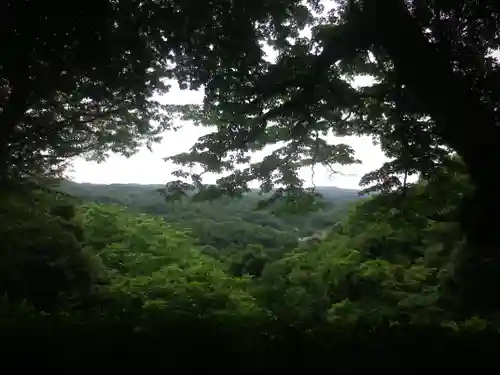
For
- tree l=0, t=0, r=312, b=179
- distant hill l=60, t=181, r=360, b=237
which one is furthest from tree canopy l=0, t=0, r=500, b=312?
distant hill l=60, t=181, r=360, b=237

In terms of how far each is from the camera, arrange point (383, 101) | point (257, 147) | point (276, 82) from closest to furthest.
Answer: point (276, 82) < point (383, 101) < point (257, 147)

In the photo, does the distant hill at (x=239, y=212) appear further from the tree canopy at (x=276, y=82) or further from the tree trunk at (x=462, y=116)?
the tree trunk at (x=462, y=116)

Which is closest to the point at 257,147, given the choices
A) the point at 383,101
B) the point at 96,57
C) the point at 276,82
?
the point at 276,82

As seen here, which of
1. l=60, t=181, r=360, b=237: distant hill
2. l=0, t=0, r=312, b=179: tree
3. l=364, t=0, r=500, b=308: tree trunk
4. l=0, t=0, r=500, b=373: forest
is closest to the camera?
l=0, t=0, r=500, b=373: forest

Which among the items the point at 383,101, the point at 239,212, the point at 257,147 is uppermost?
the point at 383,101

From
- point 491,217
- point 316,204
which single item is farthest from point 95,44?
point 491,217

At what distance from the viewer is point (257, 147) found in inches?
242

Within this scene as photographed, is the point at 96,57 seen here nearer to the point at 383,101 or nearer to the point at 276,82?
the point at 276,82

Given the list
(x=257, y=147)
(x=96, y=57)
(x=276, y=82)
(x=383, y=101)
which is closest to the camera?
(x=96, y=57)

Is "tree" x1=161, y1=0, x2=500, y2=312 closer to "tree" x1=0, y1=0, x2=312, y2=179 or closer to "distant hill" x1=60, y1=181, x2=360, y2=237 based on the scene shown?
"tree" x1=0, y1=0, x2=312, y2=179

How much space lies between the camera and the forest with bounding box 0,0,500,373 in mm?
3346

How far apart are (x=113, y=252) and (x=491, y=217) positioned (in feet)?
26.1

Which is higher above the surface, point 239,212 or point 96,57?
point 96,57

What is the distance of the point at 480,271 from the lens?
15.3 feet
